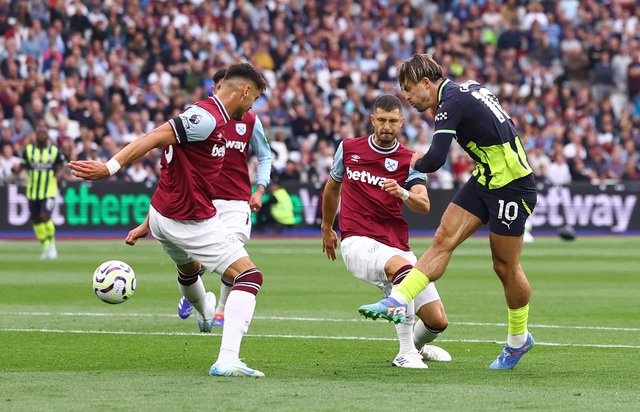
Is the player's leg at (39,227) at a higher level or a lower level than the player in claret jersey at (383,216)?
lower

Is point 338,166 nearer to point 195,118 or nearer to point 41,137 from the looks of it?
point 195,118

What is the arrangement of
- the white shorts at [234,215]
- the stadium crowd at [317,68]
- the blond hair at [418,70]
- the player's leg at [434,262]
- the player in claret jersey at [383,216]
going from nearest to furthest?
the player's leg at [434,262], the blond hair at [418,70], the player in claret jersey at [383,216], the white shorts at [234,215], the stadium crowd at [317,68]

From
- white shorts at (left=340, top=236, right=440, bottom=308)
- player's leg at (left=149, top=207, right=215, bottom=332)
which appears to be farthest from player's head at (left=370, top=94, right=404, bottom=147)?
player's leg at (left=149, top=207, right=215, bottom=332)

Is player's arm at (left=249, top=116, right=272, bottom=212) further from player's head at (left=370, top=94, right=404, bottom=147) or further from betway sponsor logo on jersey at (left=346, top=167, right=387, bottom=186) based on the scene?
player's head at (left=370, top=94, right=404, bottom=147)

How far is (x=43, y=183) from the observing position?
73.1ft

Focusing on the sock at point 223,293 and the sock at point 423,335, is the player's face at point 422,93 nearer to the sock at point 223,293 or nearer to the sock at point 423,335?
the sock at point 423,335

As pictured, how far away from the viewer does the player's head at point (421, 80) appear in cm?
879

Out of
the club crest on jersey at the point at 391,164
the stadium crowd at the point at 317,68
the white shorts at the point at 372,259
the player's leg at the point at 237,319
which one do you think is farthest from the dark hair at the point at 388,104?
the stadium crowd at the point at 317,68

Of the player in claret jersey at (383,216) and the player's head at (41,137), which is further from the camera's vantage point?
the player's head at (41,137)

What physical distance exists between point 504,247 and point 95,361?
3.24 m

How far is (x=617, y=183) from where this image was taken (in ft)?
101

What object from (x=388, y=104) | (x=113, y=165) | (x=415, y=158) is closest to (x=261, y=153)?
(x=388, y=104)

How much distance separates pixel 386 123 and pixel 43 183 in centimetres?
1376

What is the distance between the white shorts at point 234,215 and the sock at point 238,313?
359 centimetres
